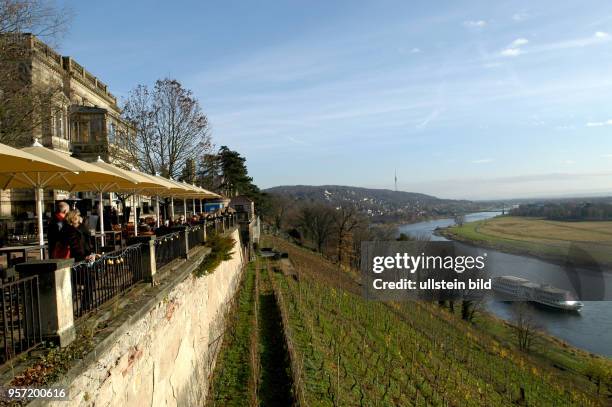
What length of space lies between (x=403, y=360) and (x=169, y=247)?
10556 mm

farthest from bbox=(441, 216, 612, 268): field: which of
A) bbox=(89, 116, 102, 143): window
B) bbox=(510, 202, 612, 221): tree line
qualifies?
bbox=(89, 116, 102, 143): window

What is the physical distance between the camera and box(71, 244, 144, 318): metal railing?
488 centimetres

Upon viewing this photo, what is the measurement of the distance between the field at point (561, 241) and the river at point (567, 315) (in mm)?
984

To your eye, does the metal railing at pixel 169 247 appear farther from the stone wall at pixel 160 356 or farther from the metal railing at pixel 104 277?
the metal railing at pixel 104 277

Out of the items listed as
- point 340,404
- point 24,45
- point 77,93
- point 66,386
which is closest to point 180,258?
point 340,404

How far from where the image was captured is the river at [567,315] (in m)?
30.2

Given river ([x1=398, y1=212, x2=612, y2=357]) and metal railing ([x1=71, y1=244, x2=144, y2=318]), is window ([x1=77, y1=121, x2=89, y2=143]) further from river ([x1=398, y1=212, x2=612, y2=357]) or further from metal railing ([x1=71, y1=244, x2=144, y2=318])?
river ([x1=398, y1=212, x2=612, y2=357])

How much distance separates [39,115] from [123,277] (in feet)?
39.3

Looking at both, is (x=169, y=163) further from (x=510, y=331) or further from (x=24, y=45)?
(x=510, y=331)

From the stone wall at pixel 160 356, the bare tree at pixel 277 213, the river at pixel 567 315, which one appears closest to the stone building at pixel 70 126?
the stone wall at pixel 160 356

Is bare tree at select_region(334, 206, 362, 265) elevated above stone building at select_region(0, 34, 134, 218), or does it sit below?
below

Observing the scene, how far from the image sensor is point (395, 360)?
49.3 feet

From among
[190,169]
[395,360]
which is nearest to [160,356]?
[395,360]

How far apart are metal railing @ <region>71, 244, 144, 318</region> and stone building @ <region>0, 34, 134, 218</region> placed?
1404 cm
